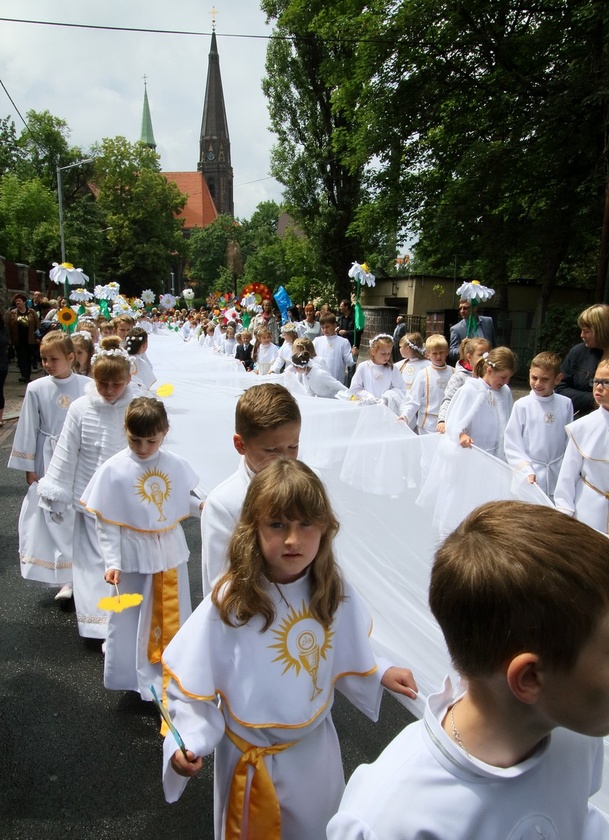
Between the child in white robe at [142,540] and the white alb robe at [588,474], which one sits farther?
the white alb robe at [588,474]

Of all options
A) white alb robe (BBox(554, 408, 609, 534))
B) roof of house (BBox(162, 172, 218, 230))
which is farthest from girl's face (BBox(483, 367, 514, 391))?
roof of house (BBox(162, 172, 218, 230))

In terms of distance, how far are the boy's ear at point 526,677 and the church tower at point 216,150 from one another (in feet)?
382

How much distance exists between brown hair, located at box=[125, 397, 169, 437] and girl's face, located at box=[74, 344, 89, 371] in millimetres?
3070

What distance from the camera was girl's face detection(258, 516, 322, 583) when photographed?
6.53 ft

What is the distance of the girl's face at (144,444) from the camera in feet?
11.5

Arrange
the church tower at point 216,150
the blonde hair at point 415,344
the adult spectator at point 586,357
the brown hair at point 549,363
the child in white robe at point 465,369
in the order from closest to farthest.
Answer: the adult spectator at point 586,357 → the brown hair at point 549,363 → the child in white robe at point 465,369 → the blonde hair at point 415,344 → the church tower at point 216,150

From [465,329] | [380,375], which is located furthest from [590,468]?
[465,329]

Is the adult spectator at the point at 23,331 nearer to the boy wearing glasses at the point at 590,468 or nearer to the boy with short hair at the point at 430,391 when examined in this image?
the boy with short hair at the point at 430,391

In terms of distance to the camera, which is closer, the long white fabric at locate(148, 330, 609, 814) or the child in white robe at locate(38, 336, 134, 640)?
the long white fabric at locate(148, 330, 609, 814)

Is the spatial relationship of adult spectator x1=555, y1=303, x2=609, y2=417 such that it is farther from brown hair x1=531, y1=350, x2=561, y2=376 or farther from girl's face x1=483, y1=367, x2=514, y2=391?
girl's face x1=483, y1=367, x2=514, y2=391

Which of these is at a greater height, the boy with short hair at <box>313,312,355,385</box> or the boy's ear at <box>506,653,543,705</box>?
the boy's ear at <box>506,653,543,705</box>

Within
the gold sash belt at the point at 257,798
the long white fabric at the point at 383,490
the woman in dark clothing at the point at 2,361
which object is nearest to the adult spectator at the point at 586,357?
the long white fabric at the point at 383,490

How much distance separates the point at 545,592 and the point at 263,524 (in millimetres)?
1049

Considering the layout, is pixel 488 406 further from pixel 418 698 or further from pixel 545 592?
pixel 545 592
